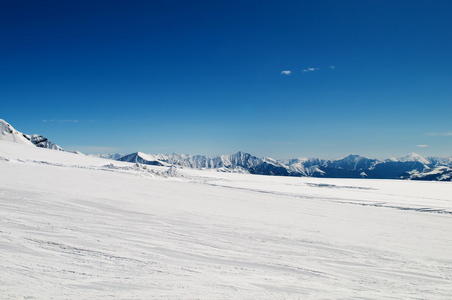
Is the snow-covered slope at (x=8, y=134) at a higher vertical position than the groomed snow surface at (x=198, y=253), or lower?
higher

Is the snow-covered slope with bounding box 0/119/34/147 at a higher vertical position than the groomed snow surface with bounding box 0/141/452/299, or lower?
higher

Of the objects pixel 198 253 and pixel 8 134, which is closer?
pixel 198 253

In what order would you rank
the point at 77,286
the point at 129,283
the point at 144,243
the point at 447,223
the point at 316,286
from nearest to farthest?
the point at 77,286 < the point at 129,283 < the point at 316,286 < the point at 144,243 < the point at 447,223

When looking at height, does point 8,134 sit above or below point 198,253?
above

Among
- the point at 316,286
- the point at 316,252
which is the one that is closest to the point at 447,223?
the point at 316,252

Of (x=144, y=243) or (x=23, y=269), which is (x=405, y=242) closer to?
(x=144, y=243)

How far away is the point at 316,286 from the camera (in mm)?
5070

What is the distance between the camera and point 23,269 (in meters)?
4.55

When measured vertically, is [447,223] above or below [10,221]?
below

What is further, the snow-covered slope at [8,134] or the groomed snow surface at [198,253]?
the snow-covered slope at [8,134]

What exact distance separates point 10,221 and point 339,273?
930cm

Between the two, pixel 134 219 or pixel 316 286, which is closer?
pixel 316 286

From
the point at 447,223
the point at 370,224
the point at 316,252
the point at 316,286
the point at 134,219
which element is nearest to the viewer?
the point at 316,286

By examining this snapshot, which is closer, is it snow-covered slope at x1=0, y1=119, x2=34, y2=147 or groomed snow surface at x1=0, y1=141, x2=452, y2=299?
groomed snow surface at x1=0, y1=141, x2=452, y2=299
